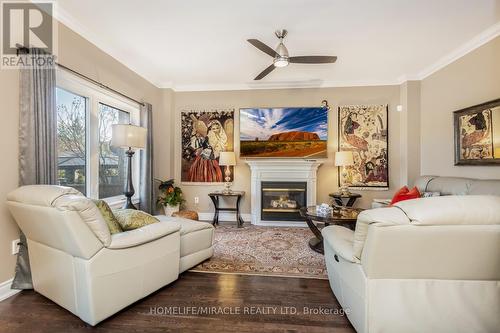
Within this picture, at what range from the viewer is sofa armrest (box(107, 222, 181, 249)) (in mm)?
1824

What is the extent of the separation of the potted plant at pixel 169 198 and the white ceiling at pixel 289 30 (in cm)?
199

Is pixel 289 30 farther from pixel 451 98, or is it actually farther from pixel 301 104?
pixel 451 98

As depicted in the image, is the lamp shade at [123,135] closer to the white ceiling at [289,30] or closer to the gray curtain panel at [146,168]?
the gray curtain panel at [146,168]

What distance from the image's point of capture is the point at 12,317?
1821mm

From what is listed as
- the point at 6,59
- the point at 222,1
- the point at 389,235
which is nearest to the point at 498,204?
the point at 389,235

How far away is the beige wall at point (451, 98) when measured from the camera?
9.98 ft

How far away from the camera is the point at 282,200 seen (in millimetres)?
4746

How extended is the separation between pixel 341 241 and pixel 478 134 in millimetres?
2811

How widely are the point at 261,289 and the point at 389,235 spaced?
136cm

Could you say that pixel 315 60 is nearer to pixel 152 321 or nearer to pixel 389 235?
pixel 389 235

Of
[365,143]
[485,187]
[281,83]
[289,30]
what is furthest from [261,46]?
[365,143]

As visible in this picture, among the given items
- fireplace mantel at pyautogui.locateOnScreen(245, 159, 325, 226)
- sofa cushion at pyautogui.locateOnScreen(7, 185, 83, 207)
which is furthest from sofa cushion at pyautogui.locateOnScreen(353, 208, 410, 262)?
fireplace mantel at pyautogui.locateOnScreen(245, 159, 325, 226)

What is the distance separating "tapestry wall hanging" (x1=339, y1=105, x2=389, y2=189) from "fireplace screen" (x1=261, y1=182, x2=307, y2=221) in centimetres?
84

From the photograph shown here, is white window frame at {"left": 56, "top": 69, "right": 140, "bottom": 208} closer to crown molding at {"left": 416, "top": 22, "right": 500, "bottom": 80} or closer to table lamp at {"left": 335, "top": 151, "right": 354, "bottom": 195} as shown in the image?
table lamp at {"left": 335, "top": 151, "right": 354, "bottom": 195}
